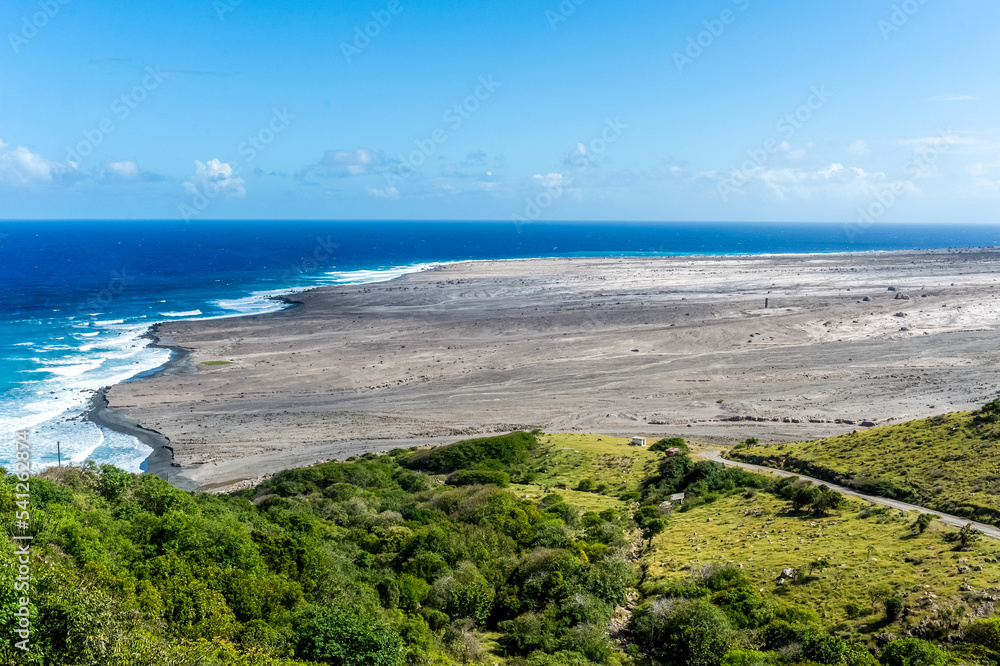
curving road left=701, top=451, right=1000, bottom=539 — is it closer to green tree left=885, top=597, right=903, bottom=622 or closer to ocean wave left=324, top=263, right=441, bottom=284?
green tree left=885, top=597, right=903, bottom=622

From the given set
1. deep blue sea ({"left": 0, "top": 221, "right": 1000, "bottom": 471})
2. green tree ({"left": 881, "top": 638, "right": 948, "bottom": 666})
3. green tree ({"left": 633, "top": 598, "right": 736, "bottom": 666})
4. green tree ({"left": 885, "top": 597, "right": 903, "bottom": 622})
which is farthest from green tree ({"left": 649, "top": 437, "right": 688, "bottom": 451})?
deep blue sea ({"left": 0, "top": 221, "right": 1000, "bottom": 471})

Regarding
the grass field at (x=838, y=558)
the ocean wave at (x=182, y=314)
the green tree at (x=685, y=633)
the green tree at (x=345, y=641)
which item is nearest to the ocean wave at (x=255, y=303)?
the ocean wave at (x=182, y=314)

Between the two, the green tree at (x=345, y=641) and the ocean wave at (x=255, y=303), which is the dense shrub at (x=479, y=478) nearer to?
the green tree at (x=345, y=641)

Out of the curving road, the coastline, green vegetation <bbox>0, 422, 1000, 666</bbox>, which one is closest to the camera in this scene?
green vegetation <bbox>0, 422, 1000, 666</bbox>

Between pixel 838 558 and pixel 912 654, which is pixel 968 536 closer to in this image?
pixel 838 558

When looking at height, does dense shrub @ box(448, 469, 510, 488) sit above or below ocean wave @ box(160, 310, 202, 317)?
below

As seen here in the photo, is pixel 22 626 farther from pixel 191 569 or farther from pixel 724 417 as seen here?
pixel 724 417
